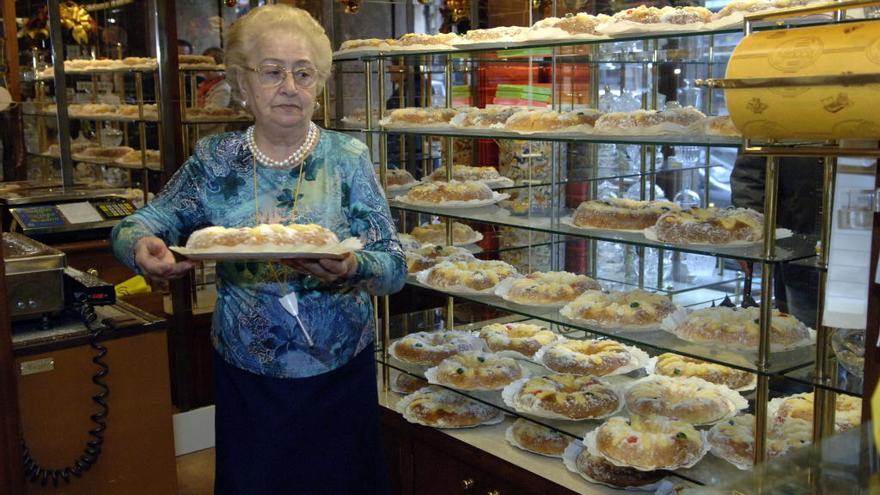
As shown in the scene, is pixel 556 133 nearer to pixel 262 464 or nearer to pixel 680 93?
pixel 680 93

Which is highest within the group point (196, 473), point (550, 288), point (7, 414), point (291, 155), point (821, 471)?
point (291, 155)

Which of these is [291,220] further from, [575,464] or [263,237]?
[575,464]

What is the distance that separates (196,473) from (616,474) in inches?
98.1

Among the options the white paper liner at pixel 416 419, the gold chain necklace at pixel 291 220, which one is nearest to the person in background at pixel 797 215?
the white paper liner at pixel 416 419

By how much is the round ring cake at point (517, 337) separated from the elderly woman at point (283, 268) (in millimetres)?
1272

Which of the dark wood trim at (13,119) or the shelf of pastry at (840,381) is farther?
the dark wood trim at (13,119)

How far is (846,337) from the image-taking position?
1747 mm

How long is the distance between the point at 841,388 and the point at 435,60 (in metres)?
2.16

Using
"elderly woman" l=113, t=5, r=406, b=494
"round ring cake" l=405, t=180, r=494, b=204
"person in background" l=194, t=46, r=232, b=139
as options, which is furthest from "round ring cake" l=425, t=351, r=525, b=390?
"person in background" l=194, t=46, r=232, b=139

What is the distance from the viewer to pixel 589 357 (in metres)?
3.18

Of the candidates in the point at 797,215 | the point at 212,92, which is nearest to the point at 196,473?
the point at 212,92

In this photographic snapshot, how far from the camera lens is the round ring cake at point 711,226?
252cm

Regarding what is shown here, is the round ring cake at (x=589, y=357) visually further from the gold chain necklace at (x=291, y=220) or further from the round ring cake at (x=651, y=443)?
the gold chain necklace at (x=291, y=220)

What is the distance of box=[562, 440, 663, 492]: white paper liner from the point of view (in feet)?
8.64
